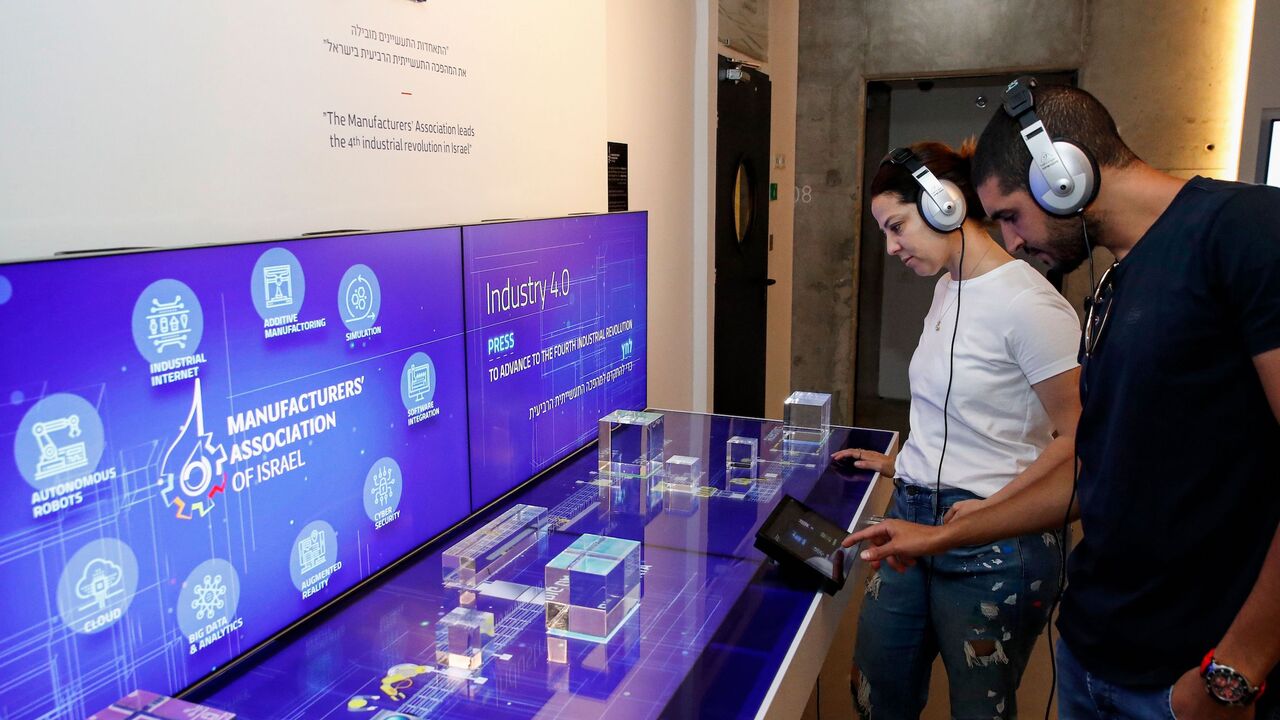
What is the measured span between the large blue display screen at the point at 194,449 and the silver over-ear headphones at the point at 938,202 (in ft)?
3.37

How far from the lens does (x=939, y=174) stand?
1.95 metres

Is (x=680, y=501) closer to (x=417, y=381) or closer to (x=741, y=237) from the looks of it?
(x=417, y=381)

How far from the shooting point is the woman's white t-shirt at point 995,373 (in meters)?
1.73

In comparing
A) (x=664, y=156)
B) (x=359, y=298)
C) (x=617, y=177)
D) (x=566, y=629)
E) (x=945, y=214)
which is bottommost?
(x=566, y=629)

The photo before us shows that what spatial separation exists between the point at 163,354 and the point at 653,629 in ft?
2.80

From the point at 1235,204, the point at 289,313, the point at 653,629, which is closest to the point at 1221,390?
the point at 1235,204

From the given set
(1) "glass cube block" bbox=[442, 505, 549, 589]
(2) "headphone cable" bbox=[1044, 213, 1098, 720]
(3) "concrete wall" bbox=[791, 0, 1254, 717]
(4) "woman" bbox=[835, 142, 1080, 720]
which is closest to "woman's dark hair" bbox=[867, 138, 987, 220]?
(4) "woman" bbox=[835, 142, 1080, 720]

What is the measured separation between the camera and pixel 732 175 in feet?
14.2

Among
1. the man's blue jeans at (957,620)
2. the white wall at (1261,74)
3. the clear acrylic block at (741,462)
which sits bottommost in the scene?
the man's blue jeans at (957,620)

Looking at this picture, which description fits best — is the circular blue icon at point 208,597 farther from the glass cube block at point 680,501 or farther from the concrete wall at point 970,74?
the concrete wall at point 970,74

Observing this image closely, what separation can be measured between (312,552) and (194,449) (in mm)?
320

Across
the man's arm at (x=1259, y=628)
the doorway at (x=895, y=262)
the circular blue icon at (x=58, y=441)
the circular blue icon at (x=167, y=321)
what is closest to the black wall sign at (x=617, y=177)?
the circular blue icon at (x=167, y=321)

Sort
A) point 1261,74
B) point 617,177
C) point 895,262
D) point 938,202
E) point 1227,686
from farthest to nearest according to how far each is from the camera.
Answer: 1. point 895,262
2. point 1261,74
3. point 617,177
4. point 938,202
5. point 1227,686

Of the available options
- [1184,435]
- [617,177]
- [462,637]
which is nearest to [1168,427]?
[1184,435]
